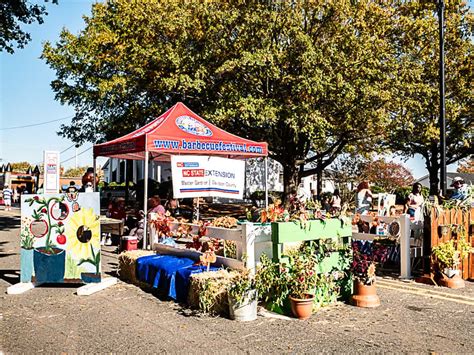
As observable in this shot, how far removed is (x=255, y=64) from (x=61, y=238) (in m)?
12.4

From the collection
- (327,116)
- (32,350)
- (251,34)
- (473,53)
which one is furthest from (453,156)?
(32,350)

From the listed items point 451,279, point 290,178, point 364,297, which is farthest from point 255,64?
point 364,297

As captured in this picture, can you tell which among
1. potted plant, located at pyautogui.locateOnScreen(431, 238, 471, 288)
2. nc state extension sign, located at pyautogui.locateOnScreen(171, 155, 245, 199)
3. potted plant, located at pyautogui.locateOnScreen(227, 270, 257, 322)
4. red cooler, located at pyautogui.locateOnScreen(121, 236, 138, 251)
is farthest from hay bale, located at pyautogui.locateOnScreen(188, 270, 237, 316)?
nc state extension sign, located at pyautogui.locateOnScreen(171, 155, 245, 199)

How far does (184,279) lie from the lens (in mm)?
6602

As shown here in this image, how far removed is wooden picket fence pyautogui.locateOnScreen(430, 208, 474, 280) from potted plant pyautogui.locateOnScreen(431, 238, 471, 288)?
176mm

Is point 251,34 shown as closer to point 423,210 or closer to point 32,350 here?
point 423,210

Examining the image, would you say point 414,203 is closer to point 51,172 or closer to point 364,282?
point 364,282

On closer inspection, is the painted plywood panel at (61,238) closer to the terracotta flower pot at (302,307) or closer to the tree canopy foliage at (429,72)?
the terracotta flower pot at (302,307)

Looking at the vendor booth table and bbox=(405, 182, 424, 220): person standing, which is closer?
the vendor booth table

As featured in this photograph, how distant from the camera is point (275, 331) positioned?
17.5 ft

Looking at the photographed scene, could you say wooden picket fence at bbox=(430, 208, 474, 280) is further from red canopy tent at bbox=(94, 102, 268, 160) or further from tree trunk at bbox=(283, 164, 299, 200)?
tree trunk at bbox=(283, 164, 299, 200)

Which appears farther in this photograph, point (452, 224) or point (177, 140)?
point (177, 140)

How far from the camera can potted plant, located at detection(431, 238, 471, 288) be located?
24.8 feet

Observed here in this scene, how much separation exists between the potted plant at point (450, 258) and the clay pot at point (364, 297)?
72.0 inches
